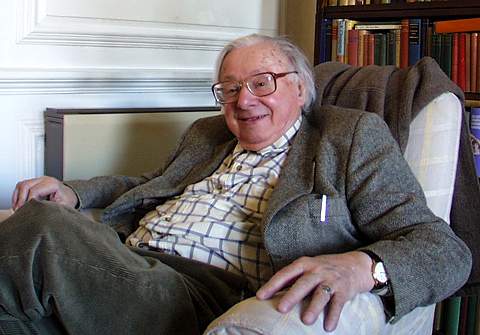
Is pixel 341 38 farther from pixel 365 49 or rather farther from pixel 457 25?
pixel 457 25

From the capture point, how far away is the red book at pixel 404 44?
90.4 inches

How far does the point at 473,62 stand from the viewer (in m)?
2.15

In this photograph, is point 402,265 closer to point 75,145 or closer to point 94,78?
point 75,145

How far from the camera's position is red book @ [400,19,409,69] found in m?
2.30

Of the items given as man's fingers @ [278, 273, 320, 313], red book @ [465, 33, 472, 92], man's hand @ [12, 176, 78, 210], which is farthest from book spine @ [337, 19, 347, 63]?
man's fingers @ [278, 273, 320, 313]

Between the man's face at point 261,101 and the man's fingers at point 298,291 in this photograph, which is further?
the man's face at point 261,101

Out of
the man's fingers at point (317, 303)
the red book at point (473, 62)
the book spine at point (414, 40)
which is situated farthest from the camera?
the book spine at point (414, 40)

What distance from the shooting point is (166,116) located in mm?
2283

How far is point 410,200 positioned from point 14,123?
1256 mm

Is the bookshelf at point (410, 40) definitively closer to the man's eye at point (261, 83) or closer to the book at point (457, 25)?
the book at point (457, 25)

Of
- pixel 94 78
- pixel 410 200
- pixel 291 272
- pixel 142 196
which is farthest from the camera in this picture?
pixel 94 78

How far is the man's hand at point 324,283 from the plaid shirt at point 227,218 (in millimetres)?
342

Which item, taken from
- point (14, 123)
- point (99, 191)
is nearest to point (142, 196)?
point (99, 191)

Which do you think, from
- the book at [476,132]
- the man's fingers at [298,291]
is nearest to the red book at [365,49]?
the book at [476,132]
